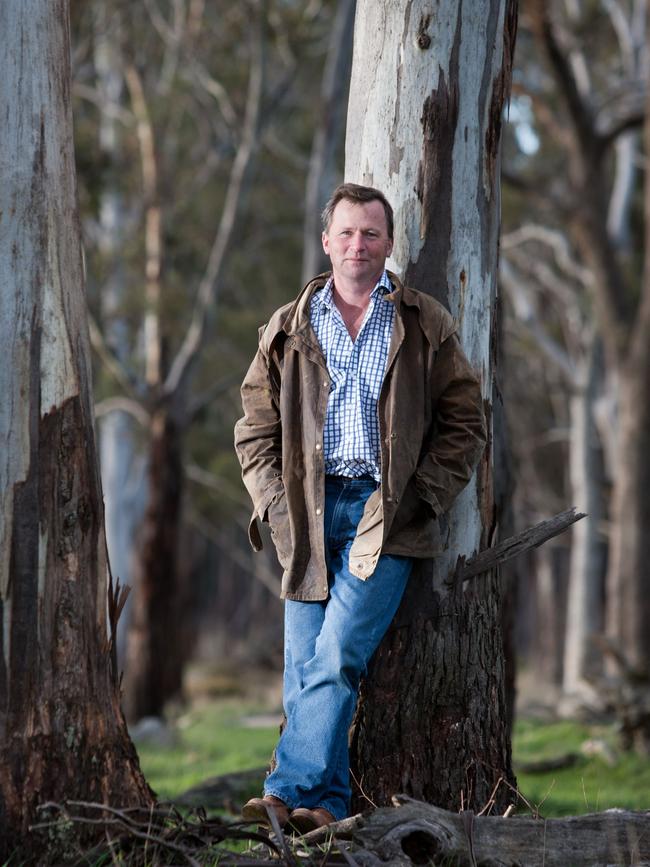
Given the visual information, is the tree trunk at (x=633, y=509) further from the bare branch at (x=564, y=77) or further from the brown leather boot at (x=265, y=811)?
the brown leather boot at (x=265, y=811)

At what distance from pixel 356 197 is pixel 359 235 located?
0.12 metres

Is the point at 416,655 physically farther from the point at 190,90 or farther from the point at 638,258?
the point at 638,258

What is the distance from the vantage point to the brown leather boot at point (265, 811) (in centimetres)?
355

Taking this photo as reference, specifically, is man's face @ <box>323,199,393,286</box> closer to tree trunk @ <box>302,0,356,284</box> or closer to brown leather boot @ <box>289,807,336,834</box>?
brown leather boot @ <box>289,807,336,834</box>

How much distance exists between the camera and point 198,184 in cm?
1833

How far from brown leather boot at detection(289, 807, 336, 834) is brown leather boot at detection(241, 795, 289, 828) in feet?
0.09

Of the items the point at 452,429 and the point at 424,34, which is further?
the point at 424,34

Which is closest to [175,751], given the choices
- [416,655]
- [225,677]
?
[416,655]

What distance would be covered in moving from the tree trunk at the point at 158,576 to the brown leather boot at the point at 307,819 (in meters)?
9.98

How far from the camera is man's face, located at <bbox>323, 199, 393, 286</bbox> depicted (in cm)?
387

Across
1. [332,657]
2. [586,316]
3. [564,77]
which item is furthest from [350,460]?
[586,316]

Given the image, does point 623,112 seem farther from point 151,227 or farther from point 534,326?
point 151,227

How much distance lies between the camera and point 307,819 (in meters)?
3.53

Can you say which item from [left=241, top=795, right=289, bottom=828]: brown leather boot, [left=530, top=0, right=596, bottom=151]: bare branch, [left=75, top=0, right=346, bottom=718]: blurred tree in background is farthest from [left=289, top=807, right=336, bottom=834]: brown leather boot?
[left=75, top=0, right=346, bottom=718]: blurred tree in background
